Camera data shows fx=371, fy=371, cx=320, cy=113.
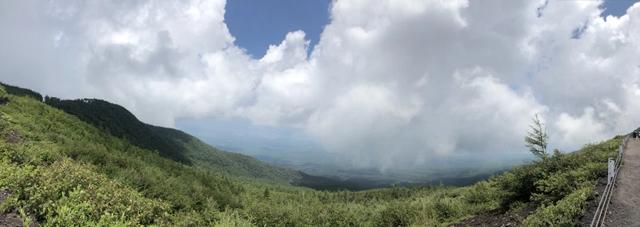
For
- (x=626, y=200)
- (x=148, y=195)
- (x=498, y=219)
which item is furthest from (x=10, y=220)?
(x=626, y=200)

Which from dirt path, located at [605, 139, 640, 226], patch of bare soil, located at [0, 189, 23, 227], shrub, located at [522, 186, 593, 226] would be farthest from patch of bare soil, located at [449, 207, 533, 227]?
patch of bare soil, located at [0, 189, 23, 227]

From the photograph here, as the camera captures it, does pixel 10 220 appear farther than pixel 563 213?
No

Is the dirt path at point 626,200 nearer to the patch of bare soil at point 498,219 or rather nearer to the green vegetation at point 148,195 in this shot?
the green vegetation at point 148,195

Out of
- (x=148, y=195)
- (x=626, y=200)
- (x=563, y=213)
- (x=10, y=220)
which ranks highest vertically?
(x=626, y=200)

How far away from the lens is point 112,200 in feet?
40.7

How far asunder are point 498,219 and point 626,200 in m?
5.28

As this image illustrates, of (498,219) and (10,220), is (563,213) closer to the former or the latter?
(498,219)

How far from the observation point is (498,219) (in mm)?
17438

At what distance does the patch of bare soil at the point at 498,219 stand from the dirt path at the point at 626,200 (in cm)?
311

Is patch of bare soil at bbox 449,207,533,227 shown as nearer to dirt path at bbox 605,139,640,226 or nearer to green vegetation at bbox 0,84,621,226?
green vegetation at bbox 0,84,621,226

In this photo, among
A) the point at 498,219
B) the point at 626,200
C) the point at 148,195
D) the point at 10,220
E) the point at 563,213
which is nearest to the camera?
the point at 10,220

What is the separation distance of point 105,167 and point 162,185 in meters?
3.96

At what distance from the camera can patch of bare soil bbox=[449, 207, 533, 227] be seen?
16108mm

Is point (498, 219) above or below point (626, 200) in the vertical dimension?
below
